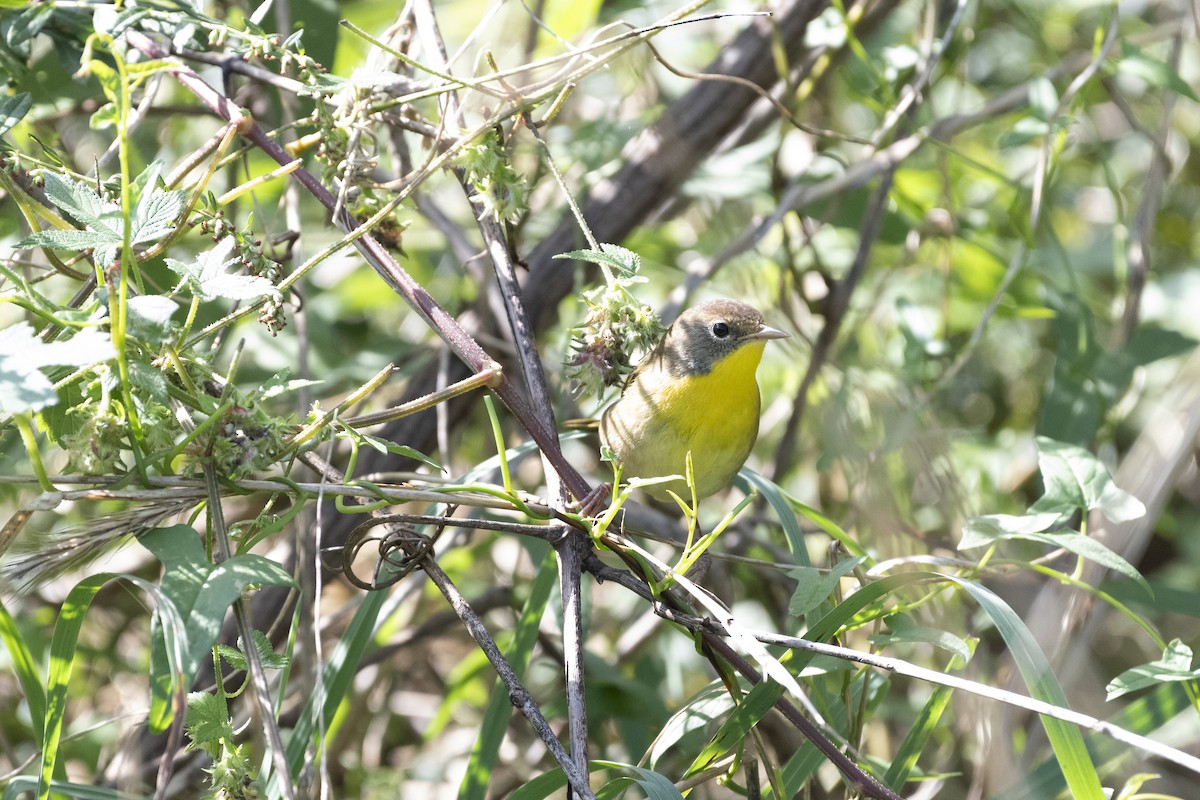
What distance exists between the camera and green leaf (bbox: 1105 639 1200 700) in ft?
5.68

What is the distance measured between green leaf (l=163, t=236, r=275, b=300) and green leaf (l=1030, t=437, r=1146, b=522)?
1471 millimetres

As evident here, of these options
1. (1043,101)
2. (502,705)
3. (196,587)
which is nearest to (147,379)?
(196,587)

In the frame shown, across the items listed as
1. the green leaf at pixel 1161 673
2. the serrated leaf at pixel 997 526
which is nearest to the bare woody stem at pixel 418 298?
the serrated leaf at pixel 997 526

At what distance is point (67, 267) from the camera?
1.93 m

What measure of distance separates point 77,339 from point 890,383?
2634mm

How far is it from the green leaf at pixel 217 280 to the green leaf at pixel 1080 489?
1471 mm

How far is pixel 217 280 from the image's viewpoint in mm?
1533

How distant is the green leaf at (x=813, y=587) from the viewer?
1.76 metres

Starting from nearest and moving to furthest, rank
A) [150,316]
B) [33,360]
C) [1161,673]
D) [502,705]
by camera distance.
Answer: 1. [33,360]
2. [150,316]
3. [1161,673]
4. [502,705]

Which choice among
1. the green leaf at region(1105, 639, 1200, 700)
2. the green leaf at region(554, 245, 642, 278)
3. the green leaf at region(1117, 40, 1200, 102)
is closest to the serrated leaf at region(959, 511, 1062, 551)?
the green leaf at region(1105, 639, 1200, 700)

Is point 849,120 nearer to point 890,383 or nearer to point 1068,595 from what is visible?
point 890,383

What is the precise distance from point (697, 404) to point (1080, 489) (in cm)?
97

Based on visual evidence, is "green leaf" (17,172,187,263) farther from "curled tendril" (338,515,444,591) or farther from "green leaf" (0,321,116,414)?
"curled tendril" (338,515,444,591)

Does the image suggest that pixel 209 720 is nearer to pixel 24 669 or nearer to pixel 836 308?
pixel 24 669
